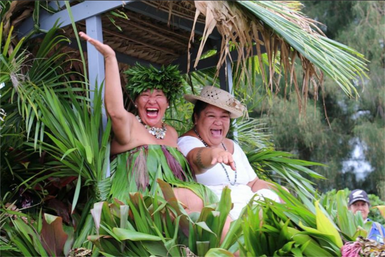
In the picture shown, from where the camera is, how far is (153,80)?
3994 millimetres

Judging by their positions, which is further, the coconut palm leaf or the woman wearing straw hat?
the woman wearing straw hat

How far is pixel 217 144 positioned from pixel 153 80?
2.36 ft

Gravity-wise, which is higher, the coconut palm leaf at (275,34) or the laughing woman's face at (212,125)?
the coconut palm leaf at (275,34)

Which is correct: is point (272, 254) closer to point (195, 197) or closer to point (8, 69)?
point (195, 197)

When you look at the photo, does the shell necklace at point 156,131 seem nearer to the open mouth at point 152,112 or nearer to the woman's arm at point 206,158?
the open mouth at point 152,112

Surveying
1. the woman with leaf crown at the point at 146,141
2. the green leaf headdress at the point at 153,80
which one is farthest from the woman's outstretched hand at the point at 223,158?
the green leaf headdress at the point at 153,80

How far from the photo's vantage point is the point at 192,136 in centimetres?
440

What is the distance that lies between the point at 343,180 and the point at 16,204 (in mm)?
9557

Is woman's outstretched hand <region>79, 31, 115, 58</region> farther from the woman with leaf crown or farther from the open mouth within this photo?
the open mouth

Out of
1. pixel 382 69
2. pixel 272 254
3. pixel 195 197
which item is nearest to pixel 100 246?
pixel 195 197

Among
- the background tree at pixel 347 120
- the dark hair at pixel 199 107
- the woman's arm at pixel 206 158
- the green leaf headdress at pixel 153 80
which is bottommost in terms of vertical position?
the background tree at pixel 347 120

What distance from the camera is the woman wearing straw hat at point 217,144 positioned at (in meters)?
4.14

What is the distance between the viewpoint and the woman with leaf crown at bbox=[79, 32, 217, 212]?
3.55 meters

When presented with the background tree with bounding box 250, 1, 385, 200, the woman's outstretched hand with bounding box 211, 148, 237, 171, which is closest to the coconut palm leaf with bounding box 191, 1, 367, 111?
the woman's outstretched hand with bounding box 211, 148, 237, 171
